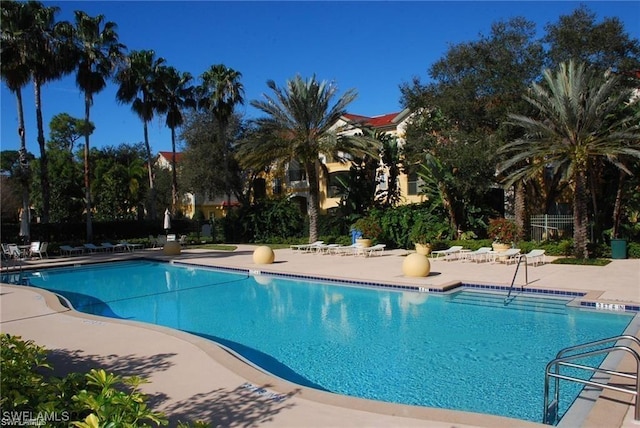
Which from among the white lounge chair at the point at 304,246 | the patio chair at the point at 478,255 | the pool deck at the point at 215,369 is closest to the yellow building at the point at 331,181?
the white lounge chair at the point at 304,246

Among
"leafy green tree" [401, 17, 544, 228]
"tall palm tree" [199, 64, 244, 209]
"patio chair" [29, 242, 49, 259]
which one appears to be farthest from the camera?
"tall palm tree" [199, 64, 244, 209]

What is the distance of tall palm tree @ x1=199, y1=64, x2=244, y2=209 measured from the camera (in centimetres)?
3409

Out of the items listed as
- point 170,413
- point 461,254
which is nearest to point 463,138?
point 461,254

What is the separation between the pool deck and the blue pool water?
3.67 ft

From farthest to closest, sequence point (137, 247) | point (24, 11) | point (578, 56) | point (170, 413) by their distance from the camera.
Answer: point (137, 247)
point (24, 11)
point (578, 56)
point (170, 413)

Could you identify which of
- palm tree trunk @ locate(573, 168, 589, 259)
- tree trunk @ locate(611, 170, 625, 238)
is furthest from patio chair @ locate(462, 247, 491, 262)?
tree trunk @ locate(611, 170, 625, 238)

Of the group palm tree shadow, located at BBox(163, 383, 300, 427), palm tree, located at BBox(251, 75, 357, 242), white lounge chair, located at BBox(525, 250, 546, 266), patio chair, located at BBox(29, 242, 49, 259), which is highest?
palm tree, located at BBox(251, 75, 357, 242)

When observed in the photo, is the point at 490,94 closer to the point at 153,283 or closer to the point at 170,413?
the point at 153,283

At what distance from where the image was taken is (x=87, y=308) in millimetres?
12656

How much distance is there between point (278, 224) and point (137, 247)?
862cm

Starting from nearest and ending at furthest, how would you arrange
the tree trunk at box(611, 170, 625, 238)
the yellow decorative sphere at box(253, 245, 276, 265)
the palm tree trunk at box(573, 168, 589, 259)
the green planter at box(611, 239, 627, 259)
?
the palm tree trunk at box(573, 168, 589, 259) < the green planter at box(611, 239, 627, 259) < the yellow decorative sphere at box(253, 245, 276, 265) < the tree trunk at box(611, 170, 625, 238)

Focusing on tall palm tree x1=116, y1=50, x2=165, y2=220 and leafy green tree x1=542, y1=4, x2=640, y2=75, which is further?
tall palm tree x1=116, y1=50, x2=165, y2=220

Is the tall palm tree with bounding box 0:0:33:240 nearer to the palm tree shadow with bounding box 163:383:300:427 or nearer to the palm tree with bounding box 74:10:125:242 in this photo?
the palm tree with bounding box 74:10:125:242

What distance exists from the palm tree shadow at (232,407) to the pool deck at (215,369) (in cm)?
1
